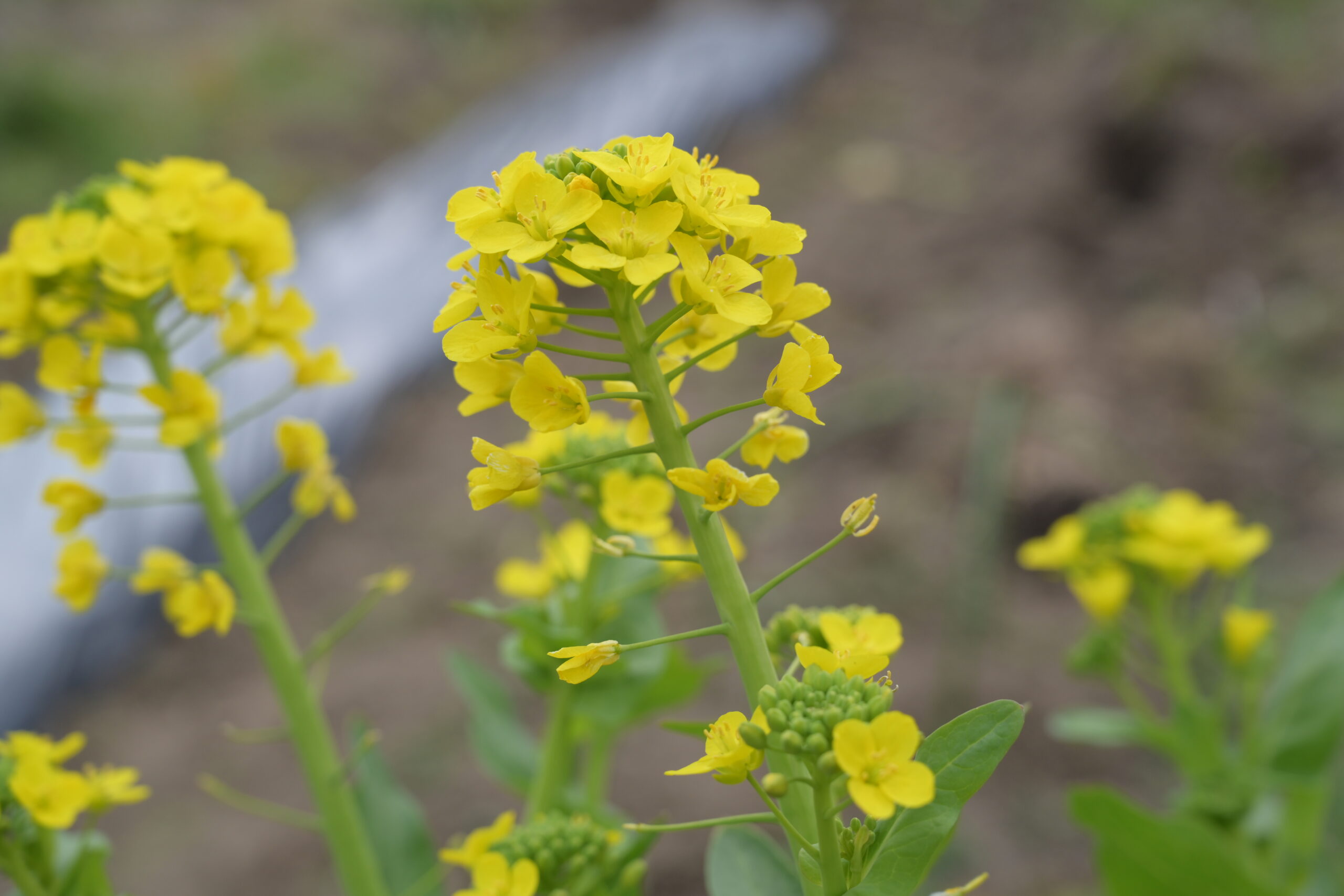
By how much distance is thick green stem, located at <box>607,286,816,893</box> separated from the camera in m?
0.81

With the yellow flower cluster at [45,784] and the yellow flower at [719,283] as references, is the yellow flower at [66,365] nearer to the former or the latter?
the yellow flower cluster at [45,784]

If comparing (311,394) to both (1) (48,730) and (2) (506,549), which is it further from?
(1) (48,730)

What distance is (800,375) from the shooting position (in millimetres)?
805

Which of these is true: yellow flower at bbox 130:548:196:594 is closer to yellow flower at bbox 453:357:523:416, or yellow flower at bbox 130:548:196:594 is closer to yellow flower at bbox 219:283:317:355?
yellow flower at bbox 219:283:317:355

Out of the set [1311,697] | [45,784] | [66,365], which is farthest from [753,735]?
[1311,697]

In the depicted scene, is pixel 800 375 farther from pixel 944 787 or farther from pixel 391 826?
pixel 391 826

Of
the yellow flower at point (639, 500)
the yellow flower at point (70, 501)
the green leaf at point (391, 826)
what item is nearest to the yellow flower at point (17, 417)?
the yellow flower at point (70, 501)

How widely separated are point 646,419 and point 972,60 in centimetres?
812

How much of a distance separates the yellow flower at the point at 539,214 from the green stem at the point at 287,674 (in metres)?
0.72

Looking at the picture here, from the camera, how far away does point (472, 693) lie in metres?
1.57

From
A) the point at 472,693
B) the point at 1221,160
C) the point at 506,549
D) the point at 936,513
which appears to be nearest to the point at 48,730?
the point at 506,549

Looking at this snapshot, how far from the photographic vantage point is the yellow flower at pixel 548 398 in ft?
2.53

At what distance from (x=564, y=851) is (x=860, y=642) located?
0.42 m

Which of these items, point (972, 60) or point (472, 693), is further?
point (972, 60)
